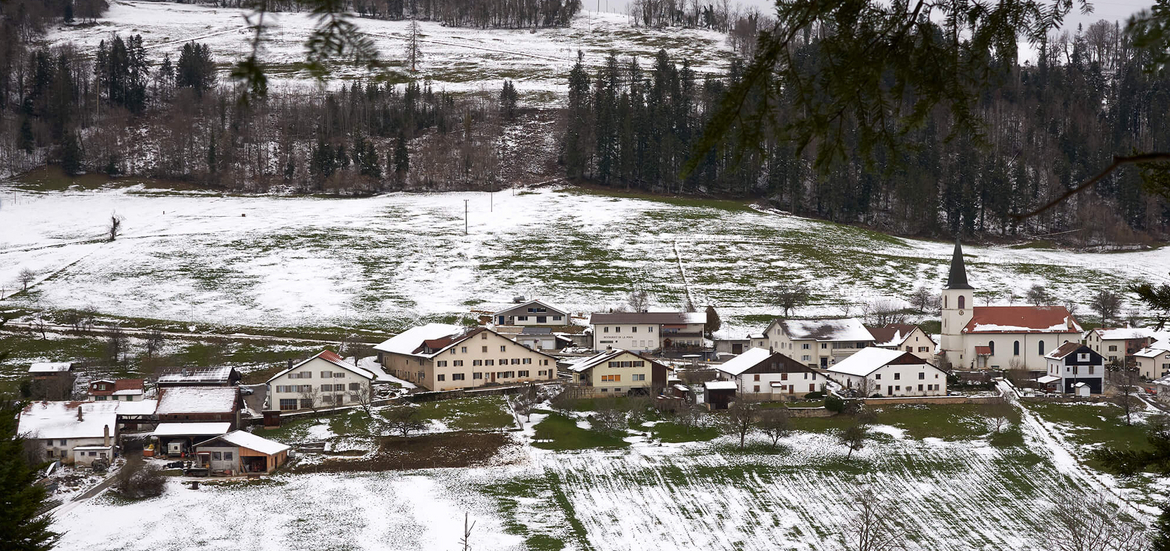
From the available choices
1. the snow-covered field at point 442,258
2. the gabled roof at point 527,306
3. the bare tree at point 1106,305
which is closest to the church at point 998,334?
the bare tree at point 1106,305

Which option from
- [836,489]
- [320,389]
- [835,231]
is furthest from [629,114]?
[836,489]

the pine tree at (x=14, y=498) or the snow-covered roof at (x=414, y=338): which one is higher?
the pine tree at (x=14, y=498)

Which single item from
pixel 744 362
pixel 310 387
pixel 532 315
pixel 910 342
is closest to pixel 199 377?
pixel 310 387

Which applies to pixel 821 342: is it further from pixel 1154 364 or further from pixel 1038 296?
pixel 1038 296

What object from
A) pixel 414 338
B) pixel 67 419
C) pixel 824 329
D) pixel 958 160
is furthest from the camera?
pixel 958 160

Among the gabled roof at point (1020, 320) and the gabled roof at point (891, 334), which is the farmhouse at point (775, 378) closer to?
the gabled roof at point (891, 334)

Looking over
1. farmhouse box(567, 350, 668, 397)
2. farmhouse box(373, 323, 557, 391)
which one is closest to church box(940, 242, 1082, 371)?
farmhouse box(567, 350, 668, 397)

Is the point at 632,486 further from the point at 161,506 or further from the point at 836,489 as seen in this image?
the point at 161,506
